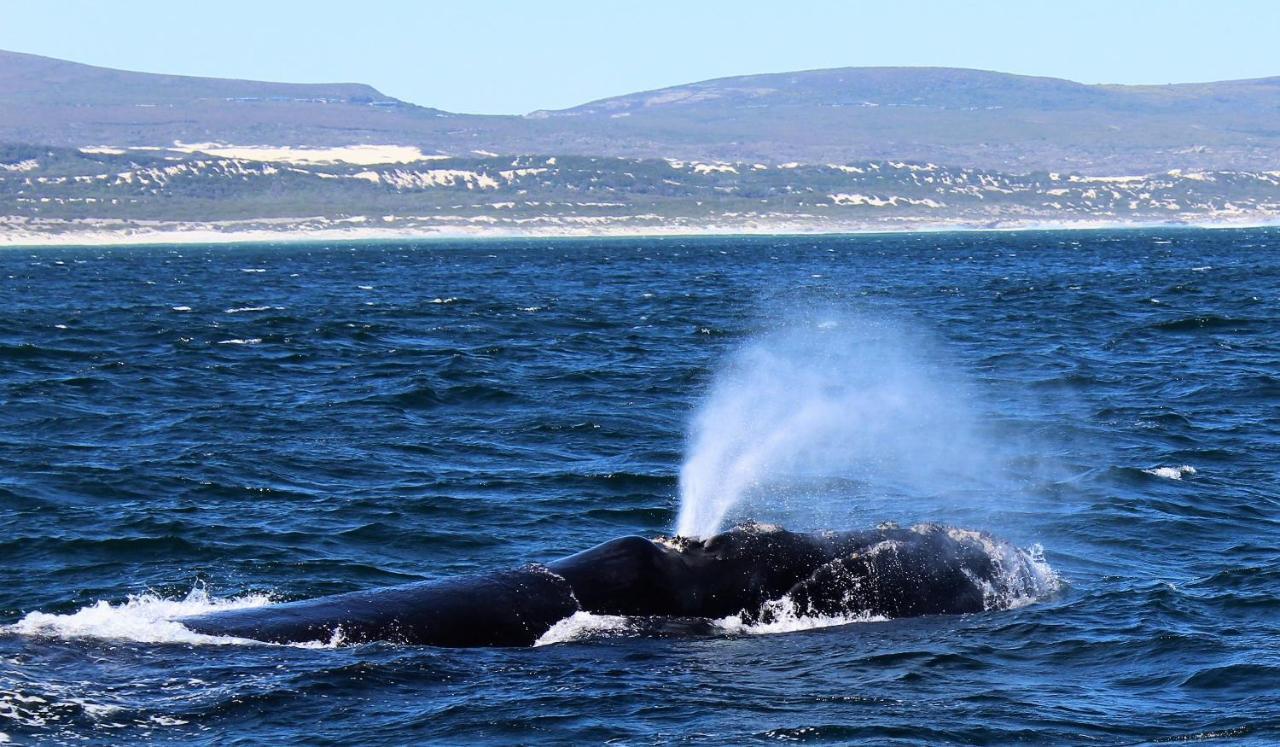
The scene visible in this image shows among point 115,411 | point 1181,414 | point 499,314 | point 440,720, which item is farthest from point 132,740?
point 499,314

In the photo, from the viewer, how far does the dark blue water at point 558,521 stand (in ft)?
38.1

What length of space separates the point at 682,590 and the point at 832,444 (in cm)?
1340

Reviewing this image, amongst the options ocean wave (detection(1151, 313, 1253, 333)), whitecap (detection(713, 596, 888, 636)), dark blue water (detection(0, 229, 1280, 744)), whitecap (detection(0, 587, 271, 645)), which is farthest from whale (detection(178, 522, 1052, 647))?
ocean wave (detection(1151, 313, 1253, 333))

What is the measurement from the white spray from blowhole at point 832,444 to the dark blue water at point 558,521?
0.25m

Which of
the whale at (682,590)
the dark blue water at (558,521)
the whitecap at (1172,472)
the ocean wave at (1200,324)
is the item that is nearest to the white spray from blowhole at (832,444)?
the dark blue water at (558,521)

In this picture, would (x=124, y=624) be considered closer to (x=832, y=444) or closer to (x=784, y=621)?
(x=784, y=621)

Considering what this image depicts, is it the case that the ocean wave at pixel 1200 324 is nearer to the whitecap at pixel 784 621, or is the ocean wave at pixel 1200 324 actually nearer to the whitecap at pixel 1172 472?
the whitecap at pixel 1172 472

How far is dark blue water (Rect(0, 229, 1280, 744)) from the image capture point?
1160 centimetres

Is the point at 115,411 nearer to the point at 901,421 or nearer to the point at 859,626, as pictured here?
the point at 901,421

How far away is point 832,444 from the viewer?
26938mm

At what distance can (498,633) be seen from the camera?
13219mm

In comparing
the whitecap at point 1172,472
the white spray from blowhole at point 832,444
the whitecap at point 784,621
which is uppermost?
the whitecap at point 784,621

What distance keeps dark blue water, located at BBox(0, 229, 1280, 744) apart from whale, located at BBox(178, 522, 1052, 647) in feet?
1.01

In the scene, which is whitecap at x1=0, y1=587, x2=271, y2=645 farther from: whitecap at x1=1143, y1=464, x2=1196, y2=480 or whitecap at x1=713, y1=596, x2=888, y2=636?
whitecap at x1=1143, y1=464, x2=1196, y2=480
